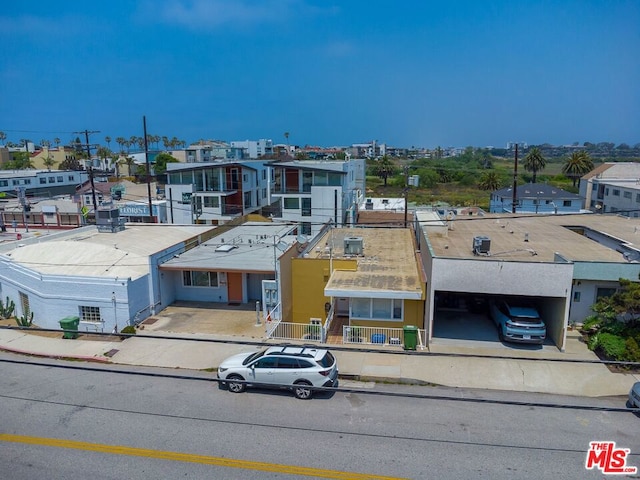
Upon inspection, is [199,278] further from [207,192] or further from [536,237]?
→ [207,192]

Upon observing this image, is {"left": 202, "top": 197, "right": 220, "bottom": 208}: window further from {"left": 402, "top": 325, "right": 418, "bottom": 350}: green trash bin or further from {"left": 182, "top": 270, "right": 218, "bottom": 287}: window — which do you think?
{"left": 402, "top": 325, "right": 418, "bottom": 350}: green trash bin

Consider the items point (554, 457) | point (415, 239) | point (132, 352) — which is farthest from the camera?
point (415, 239)

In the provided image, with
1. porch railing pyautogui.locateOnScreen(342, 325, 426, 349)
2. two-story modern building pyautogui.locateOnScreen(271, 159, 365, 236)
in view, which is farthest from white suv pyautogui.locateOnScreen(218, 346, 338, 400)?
two-story modern building pyautogui.locateOnScreen(271, 159, 365, 236)

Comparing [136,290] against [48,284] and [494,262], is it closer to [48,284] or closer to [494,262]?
[48,284]

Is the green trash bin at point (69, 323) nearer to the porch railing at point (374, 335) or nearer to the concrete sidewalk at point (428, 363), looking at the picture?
the concrete sidewalk at point (428, 363)

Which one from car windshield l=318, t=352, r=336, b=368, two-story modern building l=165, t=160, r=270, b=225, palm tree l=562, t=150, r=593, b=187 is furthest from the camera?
palm tree l=562, t=150, r=593, b=187

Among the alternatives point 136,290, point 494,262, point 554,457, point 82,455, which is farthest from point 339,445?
point 136,290
